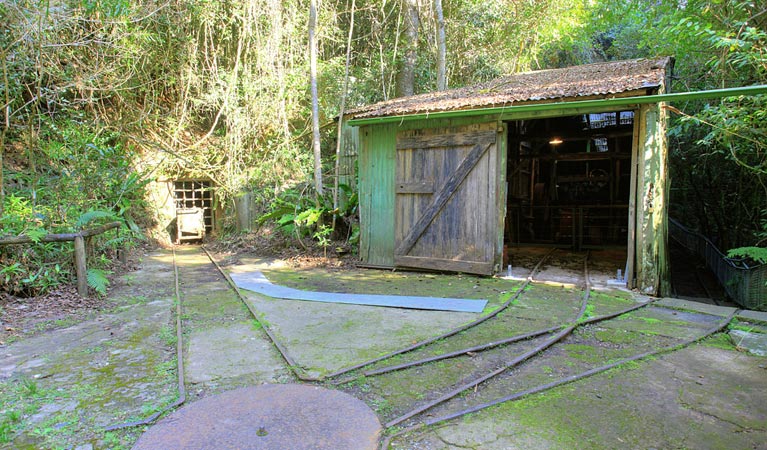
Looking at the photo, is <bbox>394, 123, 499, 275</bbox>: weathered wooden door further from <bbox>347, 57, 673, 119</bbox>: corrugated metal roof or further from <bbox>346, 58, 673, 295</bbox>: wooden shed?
<bbox>347, 57, 673, 119</bbox>: corrugated metal roof

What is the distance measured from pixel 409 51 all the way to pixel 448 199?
7864 mm

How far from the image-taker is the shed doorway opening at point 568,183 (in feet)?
36.9

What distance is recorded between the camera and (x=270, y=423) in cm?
256

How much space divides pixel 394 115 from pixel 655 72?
4.08 meters

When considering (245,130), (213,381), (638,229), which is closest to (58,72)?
(245,130)

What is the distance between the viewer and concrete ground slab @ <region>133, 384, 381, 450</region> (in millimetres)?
2357

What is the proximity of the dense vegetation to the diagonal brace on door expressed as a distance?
221cm

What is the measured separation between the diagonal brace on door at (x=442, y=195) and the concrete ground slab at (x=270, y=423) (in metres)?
4.94

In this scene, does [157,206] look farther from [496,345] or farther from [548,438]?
[548,438]

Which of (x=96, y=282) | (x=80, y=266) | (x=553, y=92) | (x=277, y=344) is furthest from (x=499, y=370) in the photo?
(x=80, y=266)

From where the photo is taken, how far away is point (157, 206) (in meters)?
13.0

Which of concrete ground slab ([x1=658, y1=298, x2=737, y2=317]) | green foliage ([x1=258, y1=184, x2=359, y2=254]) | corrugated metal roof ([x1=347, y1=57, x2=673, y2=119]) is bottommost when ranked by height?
concrete ground slab ([x1=658, y1=298, x2=737, y2=317])

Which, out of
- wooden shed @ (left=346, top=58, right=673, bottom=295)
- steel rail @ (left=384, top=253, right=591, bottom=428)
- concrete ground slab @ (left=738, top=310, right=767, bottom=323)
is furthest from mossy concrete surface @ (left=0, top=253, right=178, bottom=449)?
concrete ground slab @ (left=738, top=310, right=767, bottom=323)

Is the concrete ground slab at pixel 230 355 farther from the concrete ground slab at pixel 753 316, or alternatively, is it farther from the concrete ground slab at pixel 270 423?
the concrete ground slab at pixel 753 316
